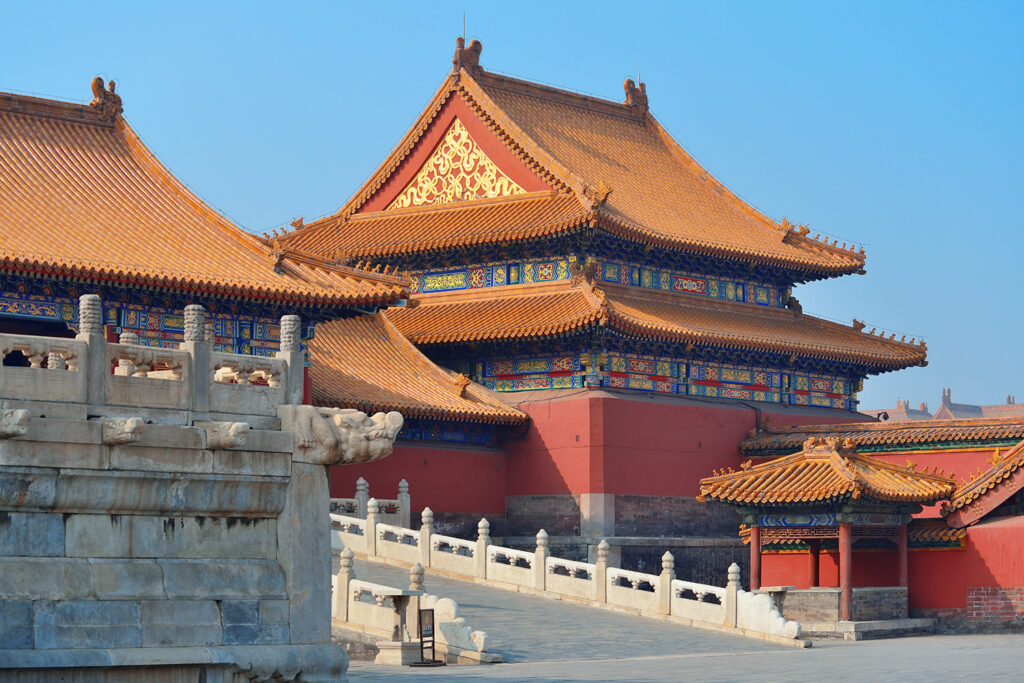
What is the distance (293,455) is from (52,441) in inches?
95.1

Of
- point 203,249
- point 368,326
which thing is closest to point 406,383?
point 368,326

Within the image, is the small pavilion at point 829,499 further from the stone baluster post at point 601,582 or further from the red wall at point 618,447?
the red wall at point 618,447

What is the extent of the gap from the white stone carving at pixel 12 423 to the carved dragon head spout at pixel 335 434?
2.70 meters

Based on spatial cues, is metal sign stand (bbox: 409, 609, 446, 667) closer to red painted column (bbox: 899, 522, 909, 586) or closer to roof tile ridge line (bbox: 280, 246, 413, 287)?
roof tile ridge line (bbox: 280, 246, 413, 287)

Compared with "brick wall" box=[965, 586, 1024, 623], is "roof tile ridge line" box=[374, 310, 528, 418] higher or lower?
higher

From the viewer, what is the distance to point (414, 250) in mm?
38031

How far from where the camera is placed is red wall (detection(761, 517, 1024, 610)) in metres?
29.6

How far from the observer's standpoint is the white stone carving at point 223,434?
605 inches

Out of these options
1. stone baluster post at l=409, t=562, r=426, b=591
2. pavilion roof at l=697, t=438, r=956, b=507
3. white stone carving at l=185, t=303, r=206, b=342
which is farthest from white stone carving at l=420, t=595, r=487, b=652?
pavilion roof at l=697, t=438, r=956, b=507

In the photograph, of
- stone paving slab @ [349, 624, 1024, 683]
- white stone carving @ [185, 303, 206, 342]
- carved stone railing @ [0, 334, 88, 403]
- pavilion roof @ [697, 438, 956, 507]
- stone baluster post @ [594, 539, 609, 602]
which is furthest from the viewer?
pavilion roof @ [697, 438, 956, 507]

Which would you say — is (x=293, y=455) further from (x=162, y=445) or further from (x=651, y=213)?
(x=651, y=213)

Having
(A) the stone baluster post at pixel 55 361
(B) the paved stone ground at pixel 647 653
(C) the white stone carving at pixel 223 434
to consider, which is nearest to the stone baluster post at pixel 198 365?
(C) the white stone carving at pixel 223 434

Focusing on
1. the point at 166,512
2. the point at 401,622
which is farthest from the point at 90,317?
the point at 401,622

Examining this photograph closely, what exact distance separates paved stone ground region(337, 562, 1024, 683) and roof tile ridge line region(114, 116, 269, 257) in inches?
259
